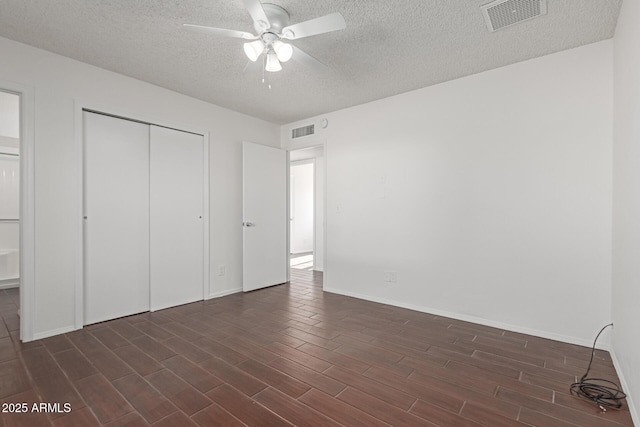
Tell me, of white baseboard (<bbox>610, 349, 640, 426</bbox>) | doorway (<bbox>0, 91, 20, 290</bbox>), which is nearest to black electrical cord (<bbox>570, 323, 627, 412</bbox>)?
white baseboard (<bbox>610, 349, 640, 426</bbox>)

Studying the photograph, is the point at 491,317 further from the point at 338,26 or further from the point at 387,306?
the point at 338,26

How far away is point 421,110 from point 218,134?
265 centimetres

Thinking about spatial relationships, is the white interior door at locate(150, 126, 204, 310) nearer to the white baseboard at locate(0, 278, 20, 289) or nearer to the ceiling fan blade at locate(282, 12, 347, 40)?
the ceiling fan blade at locate(282, 12, 347, 40)

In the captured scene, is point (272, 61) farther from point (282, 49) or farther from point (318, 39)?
point (318, 39)

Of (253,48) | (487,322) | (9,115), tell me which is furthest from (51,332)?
(487,322)

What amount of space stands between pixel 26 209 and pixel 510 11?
13.7ft

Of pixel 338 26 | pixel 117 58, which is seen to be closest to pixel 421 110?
pixel 338 26

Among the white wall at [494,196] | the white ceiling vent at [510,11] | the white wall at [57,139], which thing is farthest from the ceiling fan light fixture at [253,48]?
the white wall at [494,196]

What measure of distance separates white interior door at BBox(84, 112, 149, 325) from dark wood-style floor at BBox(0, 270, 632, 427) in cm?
29

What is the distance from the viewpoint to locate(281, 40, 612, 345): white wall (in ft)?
8.52

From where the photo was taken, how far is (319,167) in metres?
6.15

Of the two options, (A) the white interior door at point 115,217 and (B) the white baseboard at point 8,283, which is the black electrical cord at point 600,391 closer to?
(A) the white interior door at point 115,217

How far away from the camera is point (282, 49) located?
2.21 m

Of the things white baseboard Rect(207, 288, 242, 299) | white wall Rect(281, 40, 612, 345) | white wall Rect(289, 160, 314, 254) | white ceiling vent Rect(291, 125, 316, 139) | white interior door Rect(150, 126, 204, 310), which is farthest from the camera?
white wall Rect(289, 160, 314, 254)
